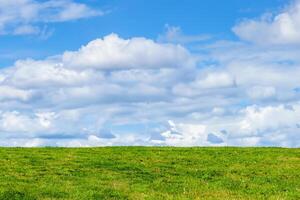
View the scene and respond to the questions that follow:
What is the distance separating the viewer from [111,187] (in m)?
33.7

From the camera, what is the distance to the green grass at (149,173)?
106 ft

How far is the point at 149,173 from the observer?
129ft

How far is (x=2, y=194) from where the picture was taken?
3052cm

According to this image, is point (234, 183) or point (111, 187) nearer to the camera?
point (111, 187)

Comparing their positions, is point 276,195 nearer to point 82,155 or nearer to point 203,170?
point 203,170

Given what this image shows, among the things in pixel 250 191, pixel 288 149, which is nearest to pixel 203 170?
pixel 250 191

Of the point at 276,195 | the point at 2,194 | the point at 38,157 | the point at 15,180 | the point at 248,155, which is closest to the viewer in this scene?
the point at 2,194

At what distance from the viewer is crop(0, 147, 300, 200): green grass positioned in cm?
3238

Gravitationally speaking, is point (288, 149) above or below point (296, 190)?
above

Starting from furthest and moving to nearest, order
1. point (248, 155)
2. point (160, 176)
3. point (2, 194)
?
point (248, 155), point (160, 176), point (2, 194)

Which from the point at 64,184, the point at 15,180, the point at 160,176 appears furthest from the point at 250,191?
the point at 15,180

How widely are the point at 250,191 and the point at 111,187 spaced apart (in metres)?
7.96

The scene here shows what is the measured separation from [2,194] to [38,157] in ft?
46.4

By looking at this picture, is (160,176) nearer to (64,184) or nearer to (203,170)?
(203,170)
